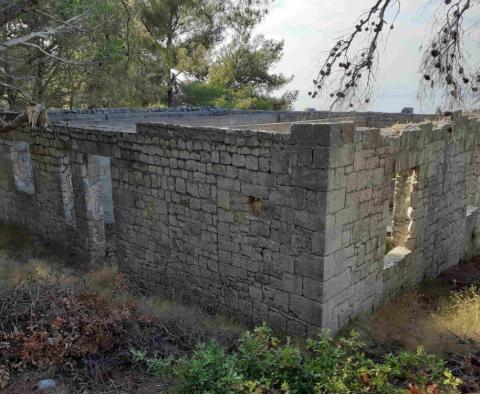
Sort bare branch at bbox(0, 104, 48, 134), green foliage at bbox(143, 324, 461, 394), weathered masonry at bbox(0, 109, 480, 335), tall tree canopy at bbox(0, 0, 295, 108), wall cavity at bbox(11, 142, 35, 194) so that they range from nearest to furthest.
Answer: green foliage at bbox(143, 324, 461, 394) < weathered masonry at bbox(0, 109, 480, 335) < bare branch at bbox(0, 104, 48, 134) < wall cavity at bbox(11, 142, 35, 194) < tall tree canopy at bbox(0, 0, 295, 108)

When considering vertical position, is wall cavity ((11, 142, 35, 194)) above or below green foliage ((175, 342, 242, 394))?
above

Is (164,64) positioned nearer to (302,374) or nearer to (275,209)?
(275,209)

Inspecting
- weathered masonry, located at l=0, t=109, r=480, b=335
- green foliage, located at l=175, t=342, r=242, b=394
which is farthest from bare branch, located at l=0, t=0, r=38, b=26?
green foliage, located at l=175, t=342, r=242, b=394

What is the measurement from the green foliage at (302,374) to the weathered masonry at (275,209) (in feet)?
4.41

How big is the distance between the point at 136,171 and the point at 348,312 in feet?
13.9

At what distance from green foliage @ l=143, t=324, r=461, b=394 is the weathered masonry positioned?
A: 1.34 meters

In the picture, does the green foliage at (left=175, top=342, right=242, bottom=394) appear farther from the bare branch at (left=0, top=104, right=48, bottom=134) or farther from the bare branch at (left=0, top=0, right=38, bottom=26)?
the bare branch at (left=0, top=0, right=38, bottom=26)

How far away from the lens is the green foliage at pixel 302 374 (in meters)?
3.99

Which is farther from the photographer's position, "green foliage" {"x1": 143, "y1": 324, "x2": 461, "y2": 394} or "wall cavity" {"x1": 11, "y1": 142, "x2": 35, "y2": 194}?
"wall cavity" {"x1": 11, "y1": 142, "x2": 35, "y2": 194}

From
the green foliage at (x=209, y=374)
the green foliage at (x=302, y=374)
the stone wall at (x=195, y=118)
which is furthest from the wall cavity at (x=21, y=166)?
the green foliage at (x=302, y=374)

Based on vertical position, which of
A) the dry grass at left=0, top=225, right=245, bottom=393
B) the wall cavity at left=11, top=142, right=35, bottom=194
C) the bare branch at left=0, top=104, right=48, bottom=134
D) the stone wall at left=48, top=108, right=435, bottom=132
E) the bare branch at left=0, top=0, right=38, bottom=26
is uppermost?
the bare branch at left=0, top=0, right=38, bottom=26

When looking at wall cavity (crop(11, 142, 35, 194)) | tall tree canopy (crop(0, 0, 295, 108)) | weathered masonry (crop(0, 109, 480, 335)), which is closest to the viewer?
weathered masonry (crop(0, 109, 480, 335))

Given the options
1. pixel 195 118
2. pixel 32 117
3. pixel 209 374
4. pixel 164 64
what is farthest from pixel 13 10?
pixel 164 64

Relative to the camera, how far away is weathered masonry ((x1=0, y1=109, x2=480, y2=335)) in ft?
18.3
